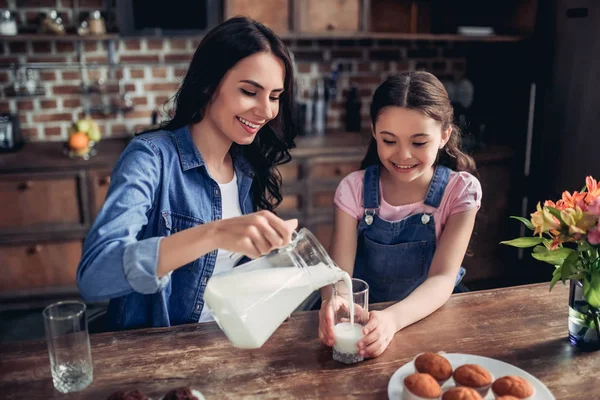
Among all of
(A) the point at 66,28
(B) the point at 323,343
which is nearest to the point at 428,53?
(A) the point at 66,28

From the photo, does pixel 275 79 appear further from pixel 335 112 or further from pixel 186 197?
pixel 335 112

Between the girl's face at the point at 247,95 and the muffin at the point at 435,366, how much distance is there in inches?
27.3

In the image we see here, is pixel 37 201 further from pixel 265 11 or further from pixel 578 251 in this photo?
pixel 578 251

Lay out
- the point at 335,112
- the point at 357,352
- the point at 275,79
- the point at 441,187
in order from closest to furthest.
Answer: the point at 357,352
the point at 275,79
the point at 441,187
the point at 335,112

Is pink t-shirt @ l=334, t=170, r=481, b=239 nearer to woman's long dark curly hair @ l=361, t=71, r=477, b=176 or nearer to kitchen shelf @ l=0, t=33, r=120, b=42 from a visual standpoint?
woman's long dark curly hair @ l=361, t=71, r=477, b=176

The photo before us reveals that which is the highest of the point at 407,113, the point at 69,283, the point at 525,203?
the point at 407,113

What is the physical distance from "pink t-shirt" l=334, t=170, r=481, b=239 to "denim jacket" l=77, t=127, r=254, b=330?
0.28m

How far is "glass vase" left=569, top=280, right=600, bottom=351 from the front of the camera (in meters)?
1.13

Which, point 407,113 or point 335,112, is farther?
Result: point 335,112

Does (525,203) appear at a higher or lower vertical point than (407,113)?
lower

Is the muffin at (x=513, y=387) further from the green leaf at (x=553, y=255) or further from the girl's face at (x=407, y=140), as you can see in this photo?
the girl's face at (x=407, y=140)

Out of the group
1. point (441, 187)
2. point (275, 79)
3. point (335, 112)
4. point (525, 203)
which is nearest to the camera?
point (275, 79)

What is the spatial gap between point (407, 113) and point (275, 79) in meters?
0.34

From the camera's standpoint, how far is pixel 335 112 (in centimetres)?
349
